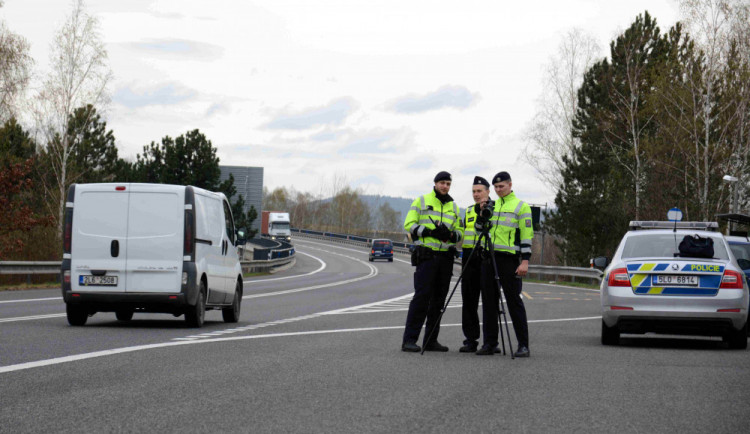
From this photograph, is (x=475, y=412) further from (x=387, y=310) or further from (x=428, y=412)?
(x=387, y=310)

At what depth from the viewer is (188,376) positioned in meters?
8.62

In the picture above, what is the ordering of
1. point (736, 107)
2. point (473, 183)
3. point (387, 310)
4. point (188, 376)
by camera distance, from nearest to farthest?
point (188, 376) < point (473, 183) < point (387, 310) < point (736, 107)

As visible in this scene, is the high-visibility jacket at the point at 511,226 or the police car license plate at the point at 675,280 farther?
the police car license plate at the point at 675,280

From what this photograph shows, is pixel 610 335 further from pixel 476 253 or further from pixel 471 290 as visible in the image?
pixel 476 253

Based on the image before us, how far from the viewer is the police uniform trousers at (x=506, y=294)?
10883 mm

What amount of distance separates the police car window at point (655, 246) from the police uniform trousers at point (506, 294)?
2.54 metres

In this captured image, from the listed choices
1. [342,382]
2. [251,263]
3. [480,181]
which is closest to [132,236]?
[480,181]

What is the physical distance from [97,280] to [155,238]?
961mm

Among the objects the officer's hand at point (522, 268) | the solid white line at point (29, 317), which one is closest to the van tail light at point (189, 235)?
the solid white line at point (29, 317)

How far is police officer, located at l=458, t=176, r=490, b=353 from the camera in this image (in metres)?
11.0

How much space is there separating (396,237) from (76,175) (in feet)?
242

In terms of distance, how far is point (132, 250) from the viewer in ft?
46.8

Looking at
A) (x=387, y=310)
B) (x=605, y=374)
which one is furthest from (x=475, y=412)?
(x=387, y=310)

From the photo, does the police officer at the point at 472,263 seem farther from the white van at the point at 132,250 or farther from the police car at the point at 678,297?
the white van at the point at 132,250
